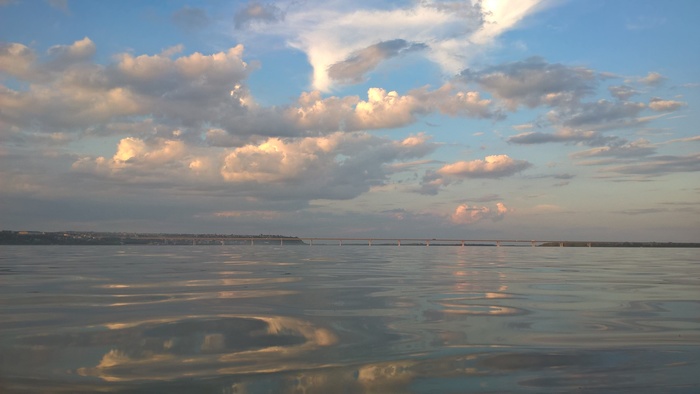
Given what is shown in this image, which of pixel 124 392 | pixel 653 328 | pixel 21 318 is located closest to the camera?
pixel 124 392

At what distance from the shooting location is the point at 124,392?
5.82 meters

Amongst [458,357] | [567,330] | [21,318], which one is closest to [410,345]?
[458,357]

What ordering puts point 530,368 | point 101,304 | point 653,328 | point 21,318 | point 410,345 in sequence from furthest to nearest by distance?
1. point 101,304
2. point 21,318
3. point 653,328
4. point 410,345
5. point 530,368

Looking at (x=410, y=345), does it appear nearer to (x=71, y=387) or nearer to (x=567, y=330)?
(x=567, y=330)

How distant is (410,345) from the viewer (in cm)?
829

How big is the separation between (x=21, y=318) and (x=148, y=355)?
489cm

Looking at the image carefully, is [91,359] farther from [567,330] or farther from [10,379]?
[567,330]

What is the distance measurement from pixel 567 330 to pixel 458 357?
A: 127 inches

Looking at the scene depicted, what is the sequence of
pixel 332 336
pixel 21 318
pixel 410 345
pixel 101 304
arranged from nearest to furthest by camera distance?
pixel 410 345
pixel 332 336
pixel 21 318
pixel 101 304

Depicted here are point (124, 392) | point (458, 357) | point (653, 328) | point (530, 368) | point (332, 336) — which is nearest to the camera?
point (124, 392)

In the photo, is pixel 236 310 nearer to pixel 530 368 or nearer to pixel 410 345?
pixel 410 345

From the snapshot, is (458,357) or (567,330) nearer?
(458,357)

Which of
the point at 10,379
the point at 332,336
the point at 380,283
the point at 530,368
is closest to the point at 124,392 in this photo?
the point at 10,379

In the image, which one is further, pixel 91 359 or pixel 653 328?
pixel 653 328
